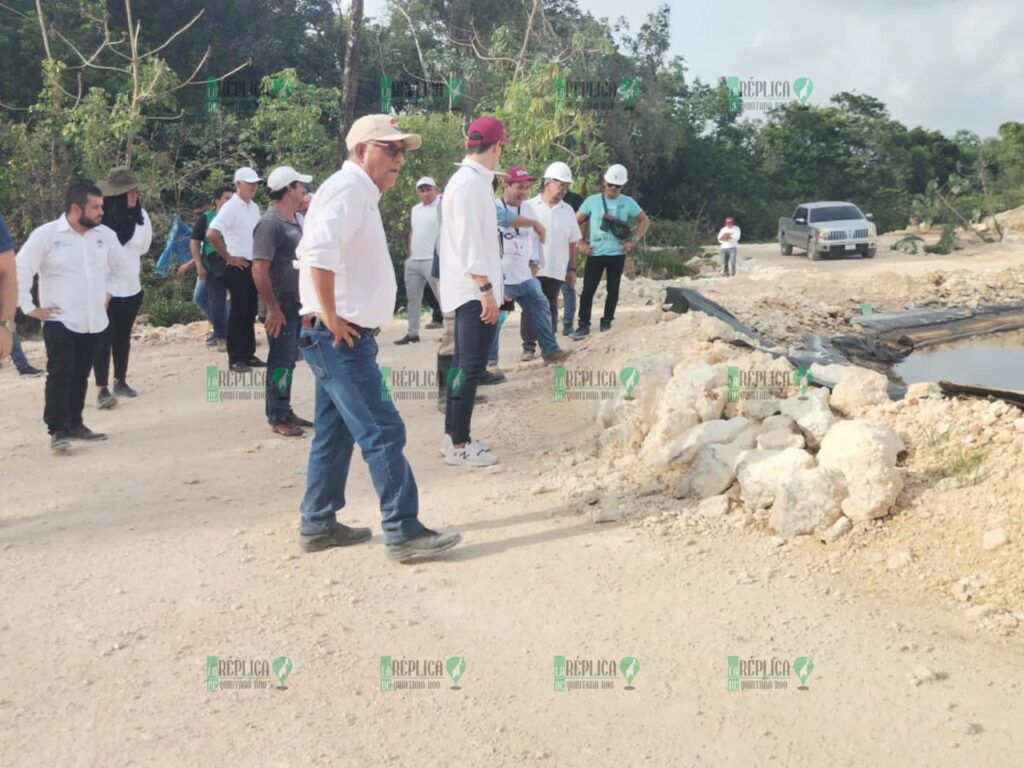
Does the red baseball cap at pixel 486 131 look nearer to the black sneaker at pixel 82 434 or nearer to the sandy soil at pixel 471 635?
the sandy soil at pixel 471 635

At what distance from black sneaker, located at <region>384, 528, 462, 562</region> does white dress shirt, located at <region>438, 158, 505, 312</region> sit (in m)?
1.65

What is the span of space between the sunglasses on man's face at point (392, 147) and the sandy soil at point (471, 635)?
72.3 inches

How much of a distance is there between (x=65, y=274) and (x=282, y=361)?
1.50 meters

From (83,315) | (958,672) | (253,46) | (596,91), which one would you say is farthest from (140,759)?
(253,46)

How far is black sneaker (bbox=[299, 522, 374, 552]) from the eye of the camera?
479 centimetres

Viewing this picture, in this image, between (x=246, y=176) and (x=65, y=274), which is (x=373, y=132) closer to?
(x=65, y=274)

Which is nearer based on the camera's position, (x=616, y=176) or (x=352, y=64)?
(x=616, y=176)

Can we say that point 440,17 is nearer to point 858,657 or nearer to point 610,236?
point 610,236

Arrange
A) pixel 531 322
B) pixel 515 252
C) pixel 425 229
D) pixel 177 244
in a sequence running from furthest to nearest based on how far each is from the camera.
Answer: pixel 177 244 < pixel 425 229 < pixel 531 322 < pixel 515 252

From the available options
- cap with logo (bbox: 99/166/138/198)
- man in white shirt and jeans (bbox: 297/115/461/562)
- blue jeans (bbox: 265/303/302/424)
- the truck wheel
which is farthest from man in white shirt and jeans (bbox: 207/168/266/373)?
the truck wheel

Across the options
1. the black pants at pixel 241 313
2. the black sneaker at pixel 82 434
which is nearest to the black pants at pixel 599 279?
the black pants at pixel 241 313

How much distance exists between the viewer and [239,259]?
895cm

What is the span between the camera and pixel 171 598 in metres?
4.34

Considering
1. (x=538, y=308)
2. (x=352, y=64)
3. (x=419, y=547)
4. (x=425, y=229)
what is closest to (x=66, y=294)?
(x=419, y=547)
